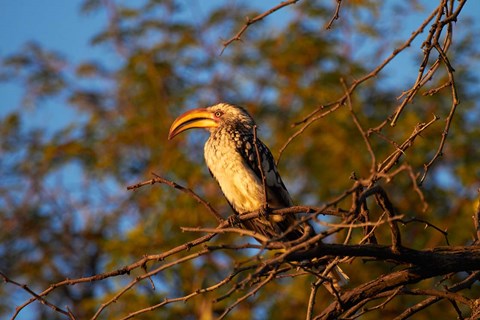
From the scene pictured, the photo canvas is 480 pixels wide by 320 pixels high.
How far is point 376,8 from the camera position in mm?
9430

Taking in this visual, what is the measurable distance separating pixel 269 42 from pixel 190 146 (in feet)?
6.28

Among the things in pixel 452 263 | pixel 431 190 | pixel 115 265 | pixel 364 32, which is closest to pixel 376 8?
pixel 364 32

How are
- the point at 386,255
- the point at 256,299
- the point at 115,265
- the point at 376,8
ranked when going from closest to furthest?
1. the point at 386,255
2. the point at 115,265
3. the point at 256,299
4. the point at 376,8

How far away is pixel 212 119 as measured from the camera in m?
4.92

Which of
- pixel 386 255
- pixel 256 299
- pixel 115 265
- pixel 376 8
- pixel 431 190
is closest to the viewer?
pixel 386 255

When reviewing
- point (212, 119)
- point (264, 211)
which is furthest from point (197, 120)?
point (264, 211)

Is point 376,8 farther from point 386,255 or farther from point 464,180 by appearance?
point 386,255

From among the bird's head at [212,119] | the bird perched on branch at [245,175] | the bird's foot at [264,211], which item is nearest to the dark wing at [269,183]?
the bird perched on branch at [245,175]

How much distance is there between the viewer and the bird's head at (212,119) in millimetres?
4836

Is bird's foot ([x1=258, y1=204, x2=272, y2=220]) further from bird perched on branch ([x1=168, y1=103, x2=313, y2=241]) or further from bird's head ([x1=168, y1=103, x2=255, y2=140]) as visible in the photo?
bird's head ([x1=168, y1=103, x2=255, y2=140])

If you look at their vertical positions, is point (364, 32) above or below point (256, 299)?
above

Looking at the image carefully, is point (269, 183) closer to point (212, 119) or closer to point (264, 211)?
point (212, 119)

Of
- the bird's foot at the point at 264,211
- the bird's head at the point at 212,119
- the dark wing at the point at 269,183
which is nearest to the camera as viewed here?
the bird's foot at the point at 264,211

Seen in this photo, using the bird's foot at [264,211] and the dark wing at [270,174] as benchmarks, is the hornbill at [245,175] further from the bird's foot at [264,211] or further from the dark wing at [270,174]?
the bird's foot at [264,211]
